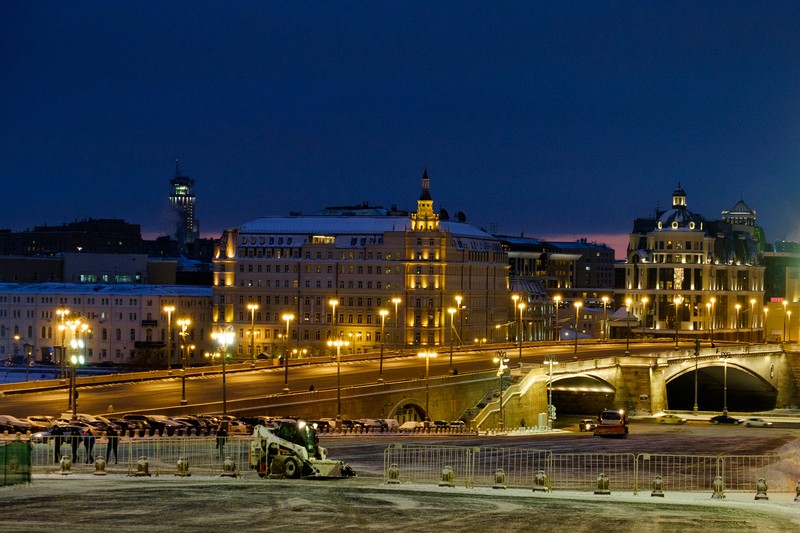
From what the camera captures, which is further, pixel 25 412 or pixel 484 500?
pixel 25 412

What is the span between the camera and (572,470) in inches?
2265

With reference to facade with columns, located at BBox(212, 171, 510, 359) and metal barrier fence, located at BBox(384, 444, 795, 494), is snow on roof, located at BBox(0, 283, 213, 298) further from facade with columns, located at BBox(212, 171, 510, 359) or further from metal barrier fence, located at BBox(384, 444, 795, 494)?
metal barrier fence, located at BBox(384, 444, 795, 494)

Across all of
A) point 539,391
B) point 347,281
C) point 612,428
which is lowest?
point 612,428

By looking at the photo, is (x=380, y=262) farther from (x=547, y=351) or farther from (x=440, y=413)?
(x=440, y=413)

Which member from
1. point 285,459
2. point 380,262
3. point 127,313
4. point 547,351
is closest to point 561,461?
point 285,459

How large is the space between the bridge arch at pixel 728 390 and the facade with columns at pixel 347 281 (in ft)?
121

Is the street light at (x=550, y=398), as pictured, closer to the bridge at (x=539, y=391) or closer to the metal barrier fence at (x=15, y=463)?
the bridge at (x=539, y=391)

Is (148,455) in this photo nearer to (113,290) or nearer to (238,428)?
(238,428)

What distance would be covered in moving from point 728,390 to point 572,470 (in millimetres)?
90421

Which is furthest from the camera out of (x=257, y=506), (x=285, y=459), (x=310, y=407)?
(x=310, y=407)

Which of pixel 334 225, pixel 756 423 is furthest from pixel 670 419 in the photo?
pixel 334 225

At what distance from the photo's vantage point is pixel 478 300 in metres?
195

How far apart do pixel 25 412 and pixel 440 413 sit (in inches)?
1256

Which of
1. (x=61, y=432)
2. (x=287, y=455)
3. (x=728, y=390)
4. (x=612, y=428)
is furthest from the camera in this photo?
(x=728, y=390)
